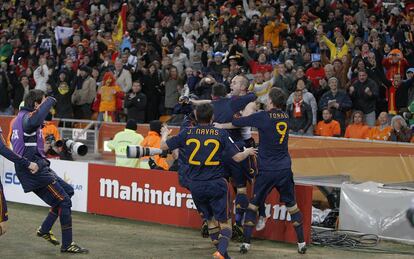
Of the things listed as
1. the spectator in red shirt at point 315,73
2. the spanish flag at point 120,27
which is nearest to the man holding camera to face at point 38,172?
the spectator in red shirt at point 315,73

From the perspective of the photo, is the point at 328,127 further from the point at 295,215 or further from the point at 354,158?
the point at 295,215

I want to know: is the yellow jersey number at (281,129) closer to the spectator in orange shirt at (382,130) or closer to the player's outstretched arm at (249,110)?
the player's outstretched arm at (249,110)

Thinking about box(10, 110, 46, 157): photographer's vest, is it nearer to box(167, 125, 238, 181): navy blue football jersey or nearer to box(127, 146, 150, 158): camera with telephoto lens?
box(127, 146, 150, 158): camera with telephoto lens

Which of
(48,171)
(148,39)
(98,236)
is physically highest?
(148,39)

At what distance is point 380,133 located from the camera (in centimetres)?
1600

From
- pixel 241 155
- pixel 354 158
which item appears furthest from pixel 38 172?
pixel 354 158

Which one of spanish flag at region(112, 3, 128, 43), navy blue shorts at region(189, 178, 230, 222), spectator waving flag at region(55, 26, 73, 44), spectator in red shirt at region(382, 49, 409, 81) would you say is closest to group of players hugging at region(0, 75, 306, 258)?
navy blue shorts at region(189, 178, 230, 222)

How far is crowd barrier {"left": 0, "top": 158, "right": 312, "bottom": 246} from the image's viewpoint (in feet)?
40.3

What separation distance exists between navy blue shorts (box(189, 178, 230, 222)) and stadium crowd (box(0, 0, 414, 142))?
498 cm

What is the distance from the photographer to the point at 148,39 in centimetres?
2367

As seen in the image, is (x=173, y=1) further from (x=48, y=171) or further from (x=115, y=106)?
(x=48, y=171)

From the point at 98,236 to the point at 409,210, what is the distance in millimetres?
4529

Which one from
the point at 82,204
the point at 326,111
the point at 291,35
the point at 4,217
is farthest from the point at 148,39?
the point at 4,217

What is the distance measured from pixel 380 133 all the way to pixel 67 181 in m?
5.80
